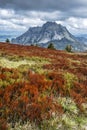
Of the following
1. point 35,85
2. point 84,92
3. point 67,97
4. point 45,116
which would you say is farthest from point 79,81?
point 45,116

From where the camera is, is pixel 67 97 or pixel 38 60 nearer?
pixel 67 97

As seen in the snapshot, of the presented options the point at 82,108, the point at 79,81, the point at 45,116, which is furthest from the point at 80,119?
the point at 79,81

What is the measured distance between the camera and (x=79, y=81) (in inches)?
573

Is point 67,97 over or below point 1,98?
below

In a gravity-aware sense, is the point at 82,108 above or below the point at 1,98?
below

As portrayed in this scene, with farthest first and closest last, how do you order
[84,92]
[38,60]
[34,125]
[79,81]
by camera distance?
[38,60], [79,81], [84,92], [34,125]

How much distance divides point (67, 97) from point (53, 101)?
1.36m

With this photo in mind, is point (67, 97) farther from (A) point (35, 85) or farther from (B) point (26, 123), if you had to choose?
(B) point (26, 123)

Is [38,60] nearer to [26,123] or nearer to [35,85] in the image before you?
[35,85]

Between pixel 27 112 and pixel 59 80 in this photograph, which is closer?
pixel 27 112

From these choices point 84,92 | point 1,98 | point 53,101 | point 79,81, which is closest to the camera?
point 1,98

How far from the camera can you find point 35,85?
37.8ft

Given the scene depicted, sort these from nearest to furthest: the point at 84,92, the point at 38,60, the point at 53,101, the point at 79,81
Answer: the point at 53,101
the point at 84,92
the point at 79,81
the point at 38,60

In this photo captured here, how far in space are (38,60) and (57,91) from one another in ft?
46.8
